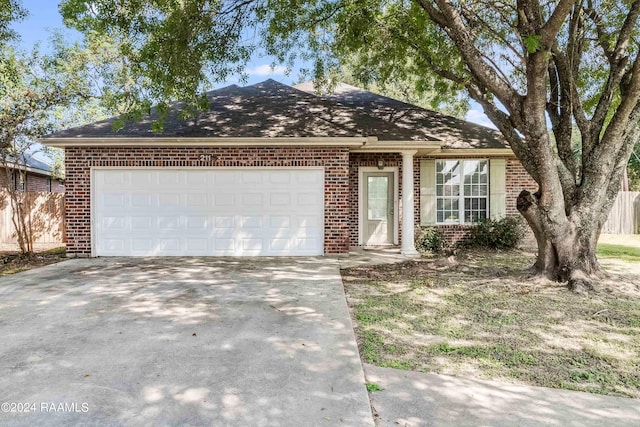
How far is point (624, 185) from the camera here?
2233 cm

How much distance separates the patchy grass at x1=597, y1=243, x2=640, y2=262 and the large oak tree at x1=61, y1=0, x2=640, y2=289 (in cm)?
380

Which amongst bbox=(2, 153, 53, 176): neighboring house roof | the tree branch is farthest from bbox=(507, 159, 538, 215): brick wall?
bbox=(2, 153, 53, 176): neighboring house roof

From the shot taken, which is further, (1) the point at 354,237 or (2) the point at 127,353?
(1) the point at 354,237

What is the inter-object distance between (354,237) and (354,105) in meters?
4.16

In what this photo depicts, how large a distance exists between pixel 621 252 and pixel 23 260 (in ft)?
50.3

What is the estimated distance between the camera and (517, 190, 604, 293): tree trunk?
6535mm

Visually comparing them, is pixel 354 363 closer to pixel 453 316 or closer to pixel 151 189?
pixel 453 316

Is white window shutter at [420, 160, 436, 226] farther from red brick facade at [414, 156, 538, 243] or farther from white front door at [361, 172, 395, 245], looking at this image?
white front door at [361, 172, 395, 245]

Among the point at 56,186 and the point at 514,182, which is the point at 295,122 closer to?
the point at 514,182

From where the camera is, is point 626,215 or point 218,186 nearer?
point 218,186

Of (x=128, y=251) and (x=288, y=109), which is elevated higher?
(x=288, y=109)

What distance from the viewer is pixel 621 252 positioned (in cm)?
1060

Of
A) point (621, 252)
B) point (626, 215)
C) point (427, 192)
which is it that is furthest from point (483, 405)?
point (626, 215)

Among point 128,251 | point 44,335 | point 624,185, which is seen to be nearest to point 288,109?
point 128,251
